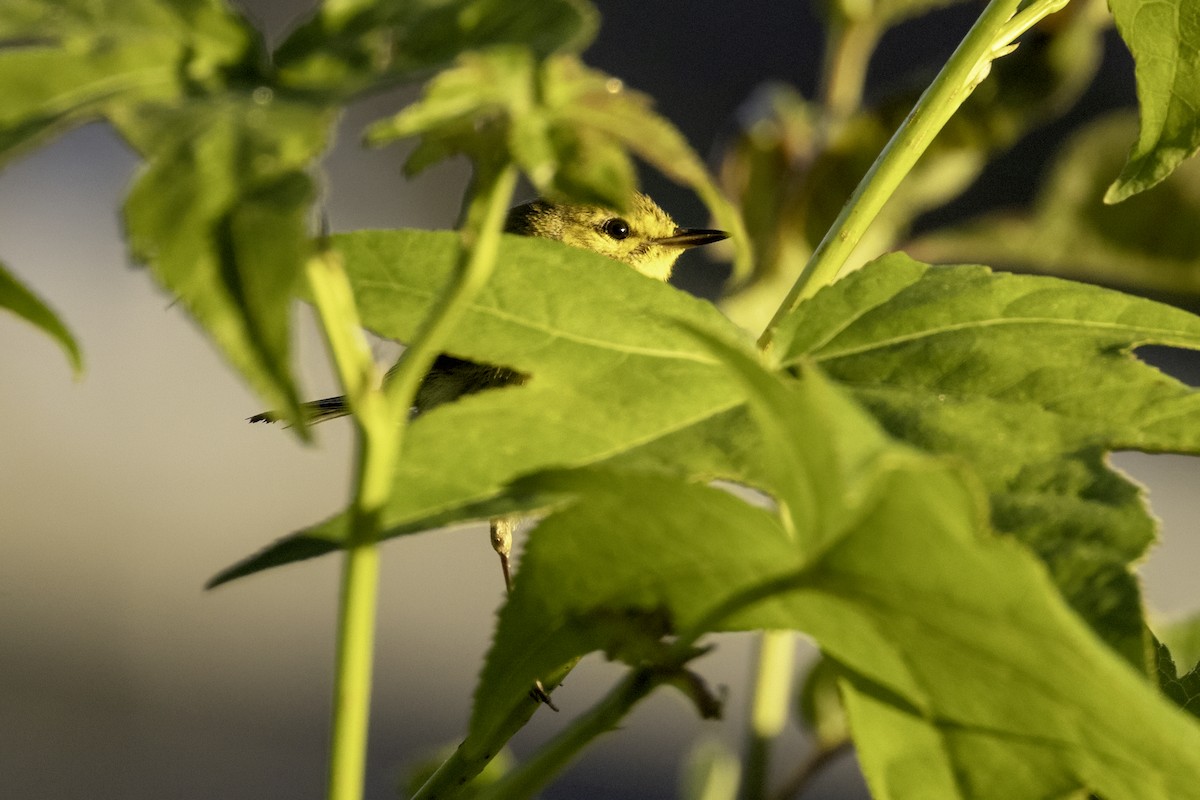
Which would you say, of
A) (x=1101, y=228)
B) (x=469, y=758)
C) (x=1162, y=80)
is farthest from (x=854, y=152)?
(x=469, y=758)

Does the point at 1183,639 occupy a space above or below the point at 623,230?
below

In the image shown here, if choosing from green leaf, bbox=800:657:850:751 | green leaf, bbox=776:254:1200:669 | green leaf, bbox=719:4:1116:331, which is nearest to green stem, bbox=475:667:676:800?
green leaf, bbox=776:254:1200:669

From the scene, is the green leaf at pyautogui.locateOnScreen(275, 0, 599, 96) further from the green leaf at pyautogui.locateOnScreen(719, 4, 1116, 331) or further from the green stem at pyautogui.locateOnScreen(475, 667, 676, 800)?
the green leaf at pyautogui.locateOnScreen(719, 4, 1116, 331)

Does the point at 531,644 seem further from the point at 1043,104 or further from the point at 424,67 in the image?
the point at 1043,104

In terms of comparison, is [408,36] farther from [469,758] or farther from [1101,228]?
[1101,228]

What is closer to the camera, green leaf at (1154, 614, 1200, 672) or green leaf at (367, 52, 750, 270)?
green leaf at (367, 52, 750, 270)

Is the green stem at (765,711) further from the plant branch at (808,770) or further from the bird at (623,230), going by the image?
the bird at (623,230)

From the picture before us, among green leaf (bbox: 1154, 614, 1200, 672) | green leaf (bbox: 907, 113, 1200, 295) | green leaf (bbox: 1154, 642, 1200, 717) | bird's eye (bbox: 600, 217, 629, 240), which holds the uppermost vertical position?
bird's eye (bbox: 600, 217, 629, 240)
